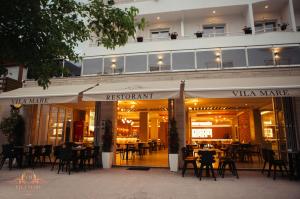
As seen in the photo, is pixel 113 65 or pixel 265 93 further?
pixel 113 65

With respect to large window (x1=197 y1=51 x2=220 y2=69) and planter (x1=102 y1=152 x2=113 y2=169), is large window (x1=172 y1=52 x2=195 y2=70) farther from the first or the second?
planter (x1=102 y1=152 x2=113 y2=169)

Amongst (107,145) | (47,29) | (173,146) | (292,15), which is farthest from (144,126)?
(47,29)

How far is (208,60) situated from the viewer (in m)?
10.8

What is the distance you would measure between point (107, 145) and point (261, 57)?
796cm

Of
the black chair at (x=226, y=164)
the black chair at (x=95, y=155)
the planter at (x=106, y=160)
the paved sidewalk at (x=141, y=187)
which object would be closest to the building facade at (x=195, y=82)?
the planter at (x=106, y=160)

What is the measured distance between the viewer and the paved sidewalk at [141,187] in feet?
17.4

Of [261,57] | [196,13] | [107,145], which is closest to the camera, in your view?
[107,145]

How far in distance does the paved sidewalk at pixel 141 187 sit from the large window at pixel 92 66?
549cm

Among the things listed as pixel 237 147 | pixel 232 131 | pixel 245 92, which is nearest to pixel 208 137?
pixel 232 131

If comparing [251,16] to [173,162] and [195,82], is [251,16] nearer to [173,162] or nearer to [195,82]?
[195,82]

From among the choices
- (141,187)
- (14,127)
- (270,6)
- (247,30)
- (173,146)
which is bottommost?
(141,187)

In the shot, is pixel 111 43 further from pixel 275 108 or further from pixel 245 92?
pixel 275 108

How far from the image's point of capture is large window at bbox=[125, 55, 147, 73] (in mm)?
11242

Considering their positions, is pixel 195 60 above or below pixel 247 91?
above
